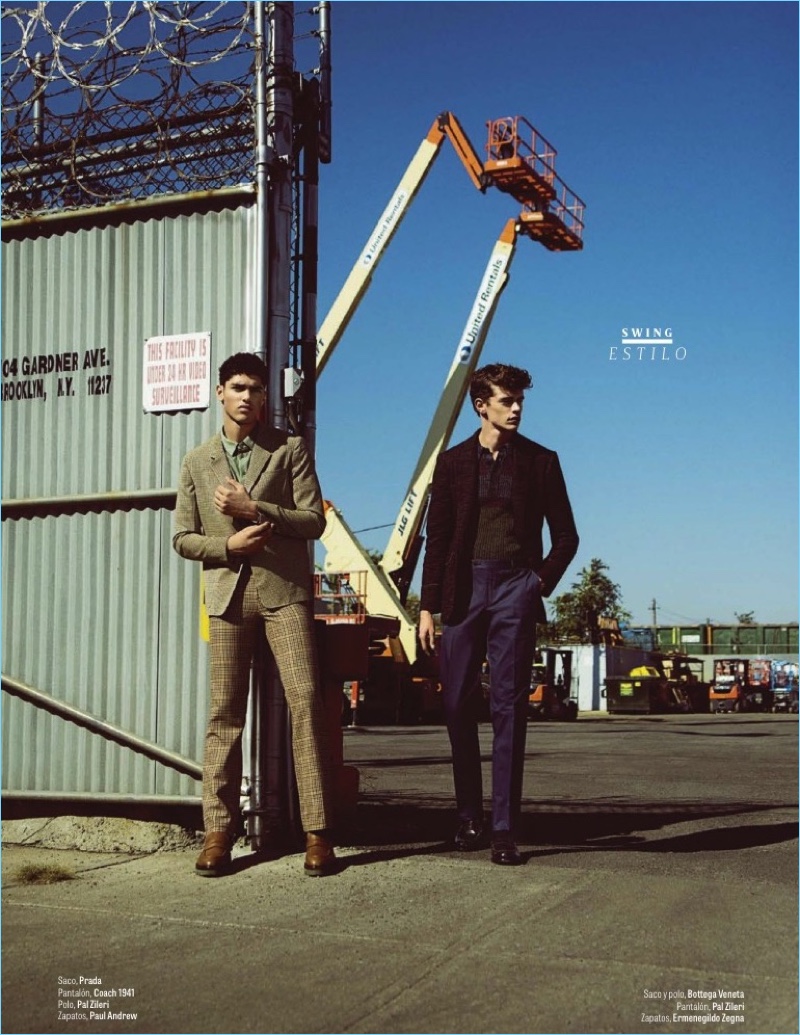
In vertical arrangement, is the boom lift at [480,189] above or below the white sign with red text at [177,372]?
above

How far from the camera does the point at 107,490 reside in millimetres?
6004

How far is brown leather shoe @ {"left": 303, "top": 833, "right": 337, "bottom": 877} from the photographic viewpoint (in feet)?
15.5

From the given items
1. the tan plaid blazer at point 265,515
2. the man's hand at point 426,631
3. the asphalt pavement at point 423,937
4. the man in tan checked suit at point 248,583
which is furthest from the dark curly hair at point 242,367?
the asphalt pavement at point 423,937

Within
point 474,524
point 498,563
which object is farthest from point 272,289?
point 498,563

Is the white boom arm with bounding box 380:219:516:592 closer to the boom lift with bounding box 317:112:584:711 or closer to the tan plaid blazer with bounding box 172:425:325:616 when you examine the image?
the boom lift with bounding box 317:112:584:711

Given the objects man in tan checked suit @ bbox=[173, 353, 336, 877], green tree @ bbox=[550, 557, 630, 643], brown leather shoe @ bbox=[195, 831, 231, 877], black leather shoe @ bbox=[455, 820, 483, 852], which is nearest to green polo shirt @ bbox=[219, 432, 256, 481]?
man in tan checked suit @ bbox=[173, 353, 336, 877]

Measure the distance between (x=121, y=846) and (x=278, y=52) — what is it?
3812 millimetres

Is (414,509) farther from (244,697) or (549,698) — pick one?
(244,697)

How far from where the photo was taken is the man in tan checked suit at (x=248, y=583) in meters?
4.81

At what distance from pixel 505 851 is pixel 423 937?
1.23 metres

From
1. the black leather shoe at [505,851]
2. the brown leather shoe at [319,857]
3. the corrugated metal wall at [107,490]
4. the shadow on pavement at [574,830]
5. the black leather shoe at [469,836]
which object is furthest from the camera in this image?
the corrugated metal wall at [107,490]

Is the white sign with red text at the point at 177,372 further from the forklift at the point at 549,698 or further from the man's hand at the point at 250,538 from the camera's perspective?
the forklift at the point at 549,698

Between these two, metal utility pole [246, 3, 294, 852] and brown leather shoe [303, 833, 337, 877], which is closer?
brown leather shoe [303, 833, 337, 877]

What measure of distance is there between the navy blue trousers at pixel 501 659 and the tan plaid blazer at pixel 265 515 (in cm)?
68
